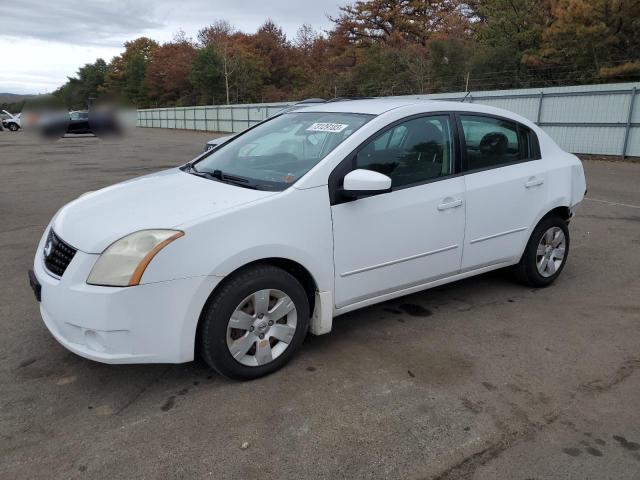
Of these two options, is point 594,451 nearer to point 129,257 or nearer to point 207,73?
point 129,257

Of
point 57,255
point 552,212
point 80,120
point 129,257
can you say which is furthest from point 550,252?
point 80,120

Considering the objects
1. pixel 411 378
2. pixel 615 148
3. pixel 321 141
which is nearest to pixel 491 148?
pixel 321 141

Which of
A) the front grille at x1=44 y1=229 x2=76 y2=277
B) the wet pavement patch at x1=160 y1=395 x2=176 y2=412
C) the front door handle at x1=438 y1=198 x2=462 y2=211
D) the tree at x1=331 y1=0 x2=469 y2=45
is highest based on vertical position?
the tree at x1=331 y1=0 x2=469 y2=45

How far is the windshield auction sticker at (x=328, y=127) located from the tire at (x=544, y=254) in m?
2.00

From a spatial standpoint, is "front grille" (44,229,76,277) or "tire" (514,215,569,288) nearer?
"front grille" (44,229,76,277)

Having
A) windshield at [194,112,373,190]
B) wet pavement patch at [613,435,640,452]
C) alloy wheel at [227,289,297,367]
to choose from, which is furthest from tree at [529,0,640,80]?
alloy wheel at [227,289,297,367]

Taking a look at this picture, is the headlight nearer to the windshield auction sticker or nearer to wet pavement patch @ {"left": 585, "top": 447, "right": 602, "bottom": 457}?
the windshield auction sticker

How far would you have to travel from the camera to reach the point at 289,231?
3.06 m

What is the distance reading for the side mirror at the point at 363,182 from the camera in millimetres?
3156

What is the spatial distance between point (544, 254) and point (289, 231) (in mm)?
2647

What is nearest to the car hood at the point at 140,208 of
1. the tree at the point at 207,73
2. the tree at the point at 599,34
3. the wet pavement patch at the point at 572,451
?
the wet pavement patch at the point at 572,451

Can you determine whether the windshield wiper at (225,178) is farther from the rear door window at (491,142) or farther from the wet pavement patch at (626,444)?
the wet pavement patch at (626,444)

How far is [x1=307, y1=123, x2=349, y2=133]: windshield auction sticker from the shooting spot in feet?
11.9

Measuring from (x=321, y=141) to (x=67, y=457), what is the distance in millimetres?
2334
